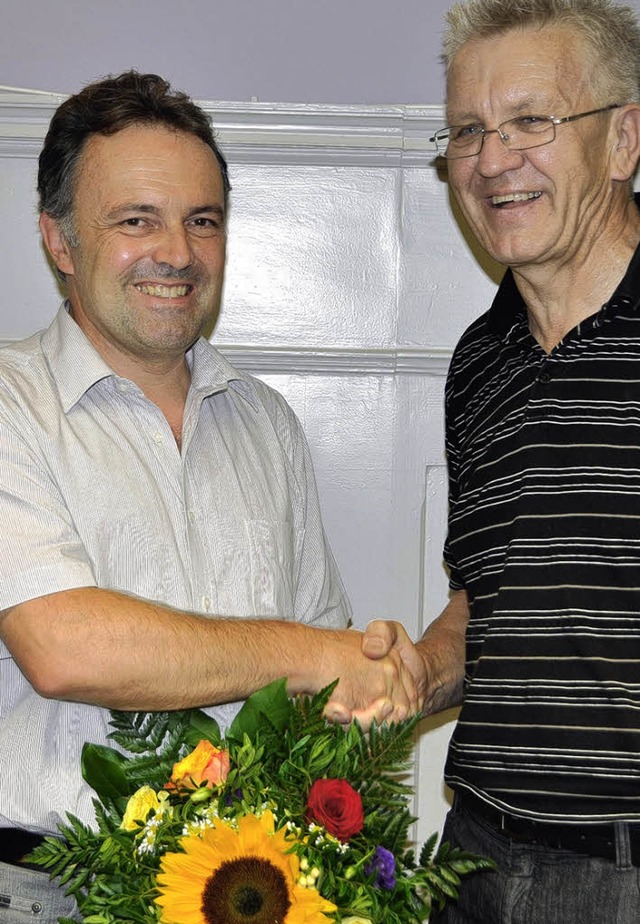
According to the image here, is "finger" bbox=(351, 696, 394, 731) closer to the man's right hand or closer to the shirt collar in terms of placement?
the man's right hand

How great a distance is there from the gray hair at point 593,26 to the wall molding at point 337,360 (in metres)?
0.69

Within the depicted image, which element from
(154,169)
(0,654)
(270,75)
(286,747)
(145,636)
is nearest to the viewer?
(286,747)

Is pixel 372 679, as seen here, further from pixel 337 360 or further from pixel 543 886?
pixel 337 360

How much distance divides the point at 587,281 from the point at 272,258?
77 centimetres

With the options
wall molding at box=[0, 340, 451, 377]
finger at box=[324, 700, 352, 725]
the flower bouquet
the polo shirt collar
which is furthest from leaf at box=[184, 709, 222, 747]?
wall molding at box=[0, 340, 451, 377]

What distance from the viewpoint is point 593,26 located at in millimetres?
1758

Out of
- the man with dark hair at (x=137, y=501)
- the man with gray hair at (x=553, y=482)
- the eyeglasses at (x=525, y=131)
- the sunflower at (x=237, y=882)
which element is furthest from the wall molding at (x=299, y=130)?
the sunflower at (x=237, y=882)

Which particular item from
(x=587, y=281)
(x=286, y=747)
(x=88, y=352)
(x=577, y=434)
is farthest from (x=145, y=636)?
(x=587, y=281)

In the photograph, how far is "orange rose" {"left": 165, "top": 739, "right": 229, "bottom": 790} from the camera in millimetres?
1272

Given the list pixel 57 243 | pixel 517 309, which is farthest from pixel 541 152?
pixel 57 243

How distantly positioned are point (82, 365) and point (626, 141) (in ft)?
2.89

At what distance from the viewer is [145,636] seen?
1.61 m

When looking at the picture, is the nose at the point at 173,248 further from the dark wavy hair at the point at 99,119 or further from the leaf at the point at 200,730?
the leaf at the point at 200,730

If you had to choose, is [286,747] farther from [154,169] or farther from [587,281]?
[154,169]
